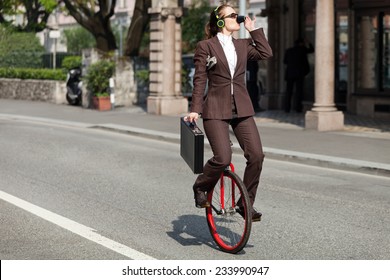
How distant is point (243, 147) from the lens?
25.6 feet

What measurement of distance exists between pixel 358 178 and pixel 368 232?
440 centimetres

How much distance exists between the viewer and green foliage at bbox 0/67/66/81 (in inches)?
1280

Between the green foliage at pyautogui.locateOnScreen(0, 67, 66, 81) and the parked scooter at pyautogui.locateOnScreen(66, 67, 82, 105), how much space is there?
1365mm

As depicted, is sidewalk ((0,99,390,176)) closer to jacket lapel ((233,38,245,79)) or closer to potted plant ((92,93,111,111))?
potted plant ((92,93,111,111))

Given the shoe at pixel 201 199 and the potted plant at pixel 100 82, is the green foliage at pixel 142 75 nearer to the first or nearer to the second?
the potted plant at pixel 100 82

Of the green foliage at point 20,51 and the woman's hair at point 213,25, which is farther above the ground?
the green foliage at point 20,51

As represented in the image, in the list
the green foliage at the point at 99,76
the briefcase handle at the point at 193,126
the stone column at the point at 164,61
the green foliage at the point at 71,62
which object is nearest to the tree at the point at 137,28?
the green foliage at the point at 71,62

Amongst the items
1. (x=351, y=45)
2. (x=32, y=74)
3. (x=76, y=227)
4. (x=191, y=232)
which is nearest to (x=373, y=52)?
(x=351, y=45)

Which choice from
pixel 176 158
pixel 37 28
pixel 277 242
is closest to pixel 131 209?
Result: pixel 277 242

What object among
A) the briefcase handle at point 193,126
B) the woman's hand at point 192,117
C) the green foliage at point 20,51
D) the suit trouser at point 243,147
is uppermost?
the green foliage at point 20,51

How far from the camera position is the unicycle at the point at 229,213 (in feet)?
24.8

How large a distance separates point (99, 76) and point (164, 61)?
2.84m

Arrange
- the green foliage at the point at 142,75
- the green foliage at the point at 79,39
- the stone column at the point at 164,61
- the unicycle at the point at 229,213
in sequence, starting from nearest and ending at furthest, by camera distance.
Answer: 1. the unicycle at the point at 229,213
2. the stone column at the point at 164,61
3. the green foliage at the point at 142,75
4. the green foliage at the point at 79,39

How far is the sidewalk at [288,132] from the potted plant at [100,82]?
41 centimetres
